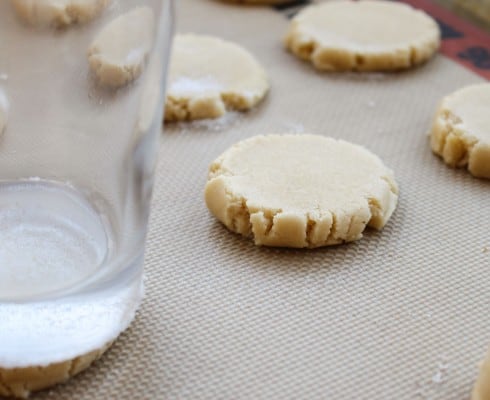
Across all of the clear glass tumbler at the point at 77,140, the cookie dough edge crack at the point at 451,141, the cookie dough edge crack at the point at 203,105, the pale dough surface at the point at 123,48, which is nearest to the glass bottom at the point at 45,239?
the clear glass tumbler at the point at 77,140

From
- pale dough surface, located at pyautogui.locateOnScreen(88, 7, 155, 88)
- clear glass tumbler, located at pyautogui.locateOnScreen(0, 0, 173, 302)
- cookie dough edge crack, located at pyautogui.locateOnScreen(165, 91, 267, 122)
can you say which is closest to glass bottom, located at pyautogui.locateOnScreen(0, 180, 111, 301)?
clear glass tumbler, located at pyautogui.locateOnScreen(0, 0, 173, 302)

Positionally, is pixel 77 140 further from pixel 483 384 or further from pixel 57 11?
pixel 483 384

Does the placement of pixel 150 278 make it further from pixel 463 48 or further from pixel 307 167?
pixel 463 48

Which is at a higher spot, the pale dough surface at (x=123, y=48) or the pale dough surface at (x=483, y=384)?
the pale dough surface at (x=123, y=48)

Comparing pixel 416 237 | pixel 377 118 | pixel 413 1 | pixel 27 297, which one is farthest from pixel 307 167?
pixel 413 1

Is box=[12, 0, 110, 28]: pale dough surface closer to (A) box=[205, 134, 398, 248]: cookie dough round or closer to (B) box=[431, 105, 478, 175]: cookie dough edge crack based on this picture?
(A) box=[205, 134, 398, 248]: cookie dough round

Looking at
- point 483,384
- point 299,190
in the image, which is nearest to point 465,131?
point 299,190

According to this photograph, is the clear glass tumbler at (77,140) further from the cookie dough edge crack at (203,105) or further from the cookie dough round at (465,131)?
the cookie dough round at (465,131)
